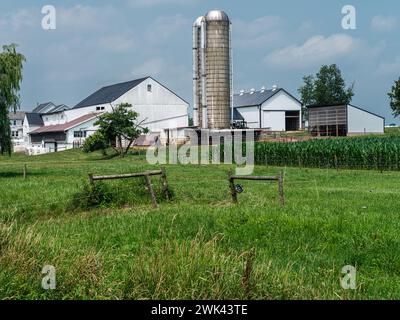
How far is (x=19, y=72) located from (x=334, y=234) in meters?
25.2

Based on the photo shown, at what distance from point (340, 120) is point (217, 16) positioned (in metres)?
17.7

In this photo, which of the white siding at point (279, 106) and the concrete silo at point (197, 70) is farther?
the white siding at point (279, 106)

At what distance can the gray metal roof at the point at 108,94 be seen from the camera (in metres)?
76.4

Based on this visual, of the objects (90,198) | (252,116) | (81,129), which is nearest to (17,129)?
(81,129)

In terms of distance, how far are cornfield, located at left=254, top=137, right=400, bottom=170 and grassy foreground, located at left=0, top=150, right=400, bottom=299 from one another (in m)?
16.5

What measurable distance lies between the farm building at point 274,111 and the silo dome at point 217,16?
15.1 m

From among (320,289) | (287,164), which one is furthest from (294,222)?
(287,164)

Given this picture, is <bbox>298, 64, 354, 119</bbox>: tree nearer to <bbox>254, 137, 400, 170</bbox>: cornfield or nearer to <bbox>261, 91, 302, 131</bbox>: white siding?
<bbox>261, 91, 302, 131</bbox>: white siding

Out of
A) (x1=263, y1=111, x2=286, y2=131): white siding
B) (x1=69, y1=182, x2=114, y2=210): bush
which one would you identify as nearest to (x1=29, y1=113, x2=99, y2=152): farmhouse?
(x1=263, y1=111, x2=286, y2=131): white siding

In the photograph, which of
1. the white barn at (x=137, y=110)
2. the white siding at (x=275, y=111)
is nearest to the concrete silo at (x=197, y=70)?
the white barn at (x=137, y=110)

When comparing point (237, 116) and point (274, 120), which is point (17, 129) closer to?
point (237, 116)

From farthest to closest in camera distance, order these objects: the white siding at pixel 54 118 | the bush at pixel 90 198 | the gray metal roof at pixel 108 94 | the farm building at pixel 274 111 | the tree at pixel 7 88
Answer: the white siding at pixel 54 118 < the farm building at pixel 274 111 < the gray metal roof at pixel 108 94 < the tree at pixel 7 88 < the bush at pixel 90 198

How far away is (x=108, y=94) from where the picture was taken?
8038 centimetres

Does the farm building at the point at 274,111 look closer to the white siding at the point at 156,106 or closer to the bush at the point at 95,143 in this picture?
the white siding at the point at 156,106
